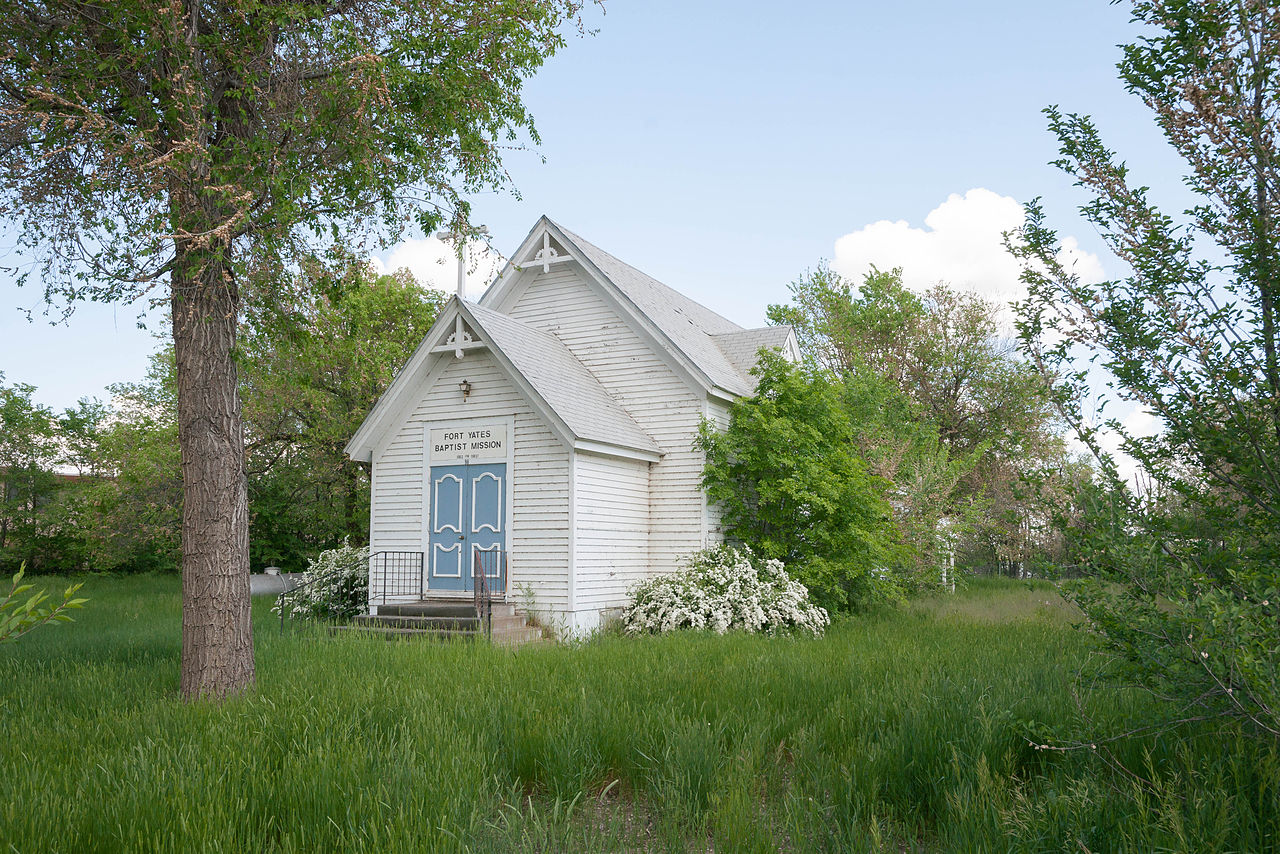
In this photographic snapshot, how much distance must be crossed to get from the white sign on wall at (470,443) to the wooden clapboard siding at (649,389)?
297 centimetres

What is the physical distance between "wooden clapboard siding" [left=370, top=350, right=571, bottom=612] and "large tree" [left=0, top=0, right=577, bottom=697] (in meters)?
5.51

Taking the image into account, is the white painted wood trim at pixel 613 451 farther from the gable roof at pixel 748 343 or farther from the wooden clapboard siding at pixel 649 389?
the gable roof at pixel 748 343

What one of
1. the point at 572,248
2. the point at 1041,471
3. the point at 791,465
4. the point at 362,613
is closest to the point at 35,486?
the point at 362,613

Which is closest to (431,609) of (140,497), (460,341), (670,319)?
(460,341)

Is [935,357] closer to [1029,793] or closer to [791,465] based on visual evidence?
[791,465]

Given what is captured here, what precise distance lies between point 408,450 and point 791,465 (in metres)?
7.13

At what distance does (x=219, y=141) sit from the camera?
31.8ft

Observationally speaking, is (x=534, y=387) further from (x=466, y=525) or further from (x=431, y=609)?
(x=431, y=609)

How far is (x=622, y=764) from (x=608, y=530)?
9.93 m

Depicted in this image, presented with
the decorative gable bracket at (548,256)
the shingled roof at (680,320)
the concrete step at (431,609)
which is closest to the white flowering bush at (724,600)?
the concrete step at (431,609)

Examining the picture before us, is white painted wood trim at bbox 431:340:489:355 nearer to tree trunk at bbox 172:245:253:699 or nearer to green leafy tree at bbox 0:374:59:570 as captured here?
Answer: tree trunk at bbox 172:245:253:699

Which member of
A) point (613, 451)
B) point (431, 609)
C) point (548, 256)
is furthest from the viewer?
point (548, 256)

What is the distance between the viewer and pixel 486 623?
1370cm

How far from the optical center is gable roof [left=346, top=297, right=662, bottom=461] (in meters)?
→ 14.8
